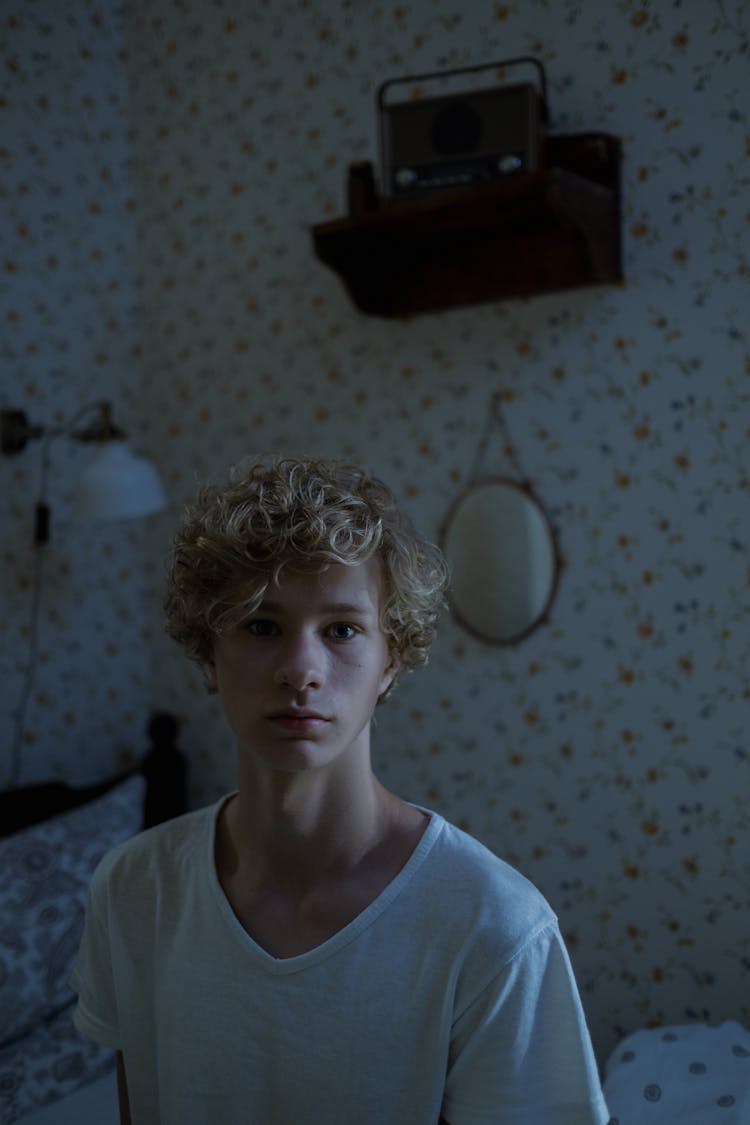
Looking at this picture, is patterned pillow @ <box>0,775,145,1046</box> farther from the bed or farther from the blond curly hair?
the blond curly hair

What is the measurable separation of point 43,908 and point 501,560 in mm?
1043

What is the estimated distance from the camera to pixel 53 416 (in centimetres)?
237

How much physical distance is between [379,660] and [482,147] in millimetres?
1158

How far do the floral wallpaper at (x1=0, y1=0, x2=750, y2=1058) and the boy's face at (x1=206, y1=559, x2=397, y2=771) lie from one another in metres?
1.05

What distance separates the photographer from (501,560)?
6.40ft

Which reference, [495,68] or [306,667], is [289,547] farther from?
[495,68]

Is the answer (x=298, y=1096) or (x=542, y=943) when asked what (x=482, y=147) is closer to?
(x=542, y=943)

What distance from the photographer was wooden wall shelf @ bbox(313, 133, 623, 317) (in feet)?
5.58

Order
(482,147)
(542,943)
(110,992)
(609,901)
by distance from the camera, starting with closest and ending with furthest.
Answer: (542,943) < (110,992) < (482,147) < (609,901)

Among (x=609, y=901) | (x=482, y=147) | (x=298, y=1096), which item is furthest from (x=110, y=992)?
(x=482, y=147)

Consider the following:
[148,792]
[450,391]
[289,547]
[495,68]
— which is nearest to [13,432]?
[148,792]

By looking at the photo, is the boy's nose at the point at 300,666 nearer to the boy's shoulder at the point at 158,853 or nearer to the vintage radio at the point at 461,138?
the boy's shoulder at the point at 158,853

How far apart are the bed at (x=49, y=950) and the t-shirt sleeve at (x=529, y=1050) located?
86cm

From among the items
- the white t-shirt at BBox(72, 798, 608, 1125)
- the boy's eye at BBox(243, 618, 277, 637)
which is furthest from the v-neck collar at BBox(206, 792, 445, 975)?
the boy's eye at BBox(243, 618, 277, 637)
